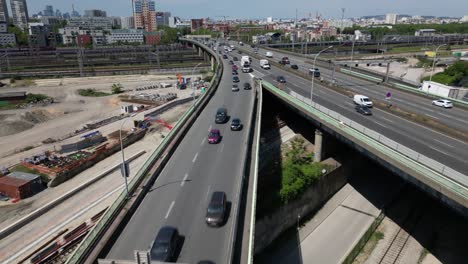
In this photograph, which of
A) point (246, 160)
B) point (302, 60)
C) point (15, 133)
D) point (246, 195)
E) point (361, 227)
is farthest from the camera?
point (302, 60)

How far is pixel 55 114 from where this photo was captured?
82.2m

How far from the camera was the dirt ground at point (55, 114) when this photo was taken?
62.1 m

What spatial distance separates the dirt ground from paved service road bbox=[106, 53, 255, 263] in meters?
37.4

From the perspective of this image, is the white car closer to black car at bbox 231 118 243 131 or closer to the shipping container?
black car at bbox 231 118 243 131

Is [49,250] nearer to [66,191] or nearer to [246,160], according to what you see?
[66,191]

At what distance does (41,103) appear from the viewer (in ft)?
298

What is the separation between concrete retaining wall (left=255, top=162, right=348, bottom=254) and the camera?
107ft

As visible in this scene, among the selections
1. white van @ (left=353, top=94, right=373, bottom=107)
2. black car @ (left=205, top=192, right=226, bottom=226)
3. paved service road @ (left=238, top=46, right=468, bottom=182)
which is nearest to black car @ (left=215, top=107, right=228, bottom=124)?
paved service road @ (left=238, top=46, right=468, bottom=182)

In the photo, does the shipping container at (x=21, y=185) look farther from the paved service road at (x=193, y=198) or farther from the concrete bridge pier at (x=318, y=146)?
the concrete bridge pier at (x=318, y=146)

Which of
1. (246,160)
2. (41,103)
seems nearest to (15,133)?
(41,103)

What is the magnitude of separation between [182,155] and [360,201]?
24779 mm

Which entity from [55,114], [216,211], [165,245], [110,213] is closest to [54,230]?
[110,213]

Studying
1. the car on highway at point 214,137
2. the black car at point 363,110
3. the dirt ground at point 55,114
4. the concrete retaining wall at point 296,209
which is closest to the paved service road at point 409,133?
the black car at point 363,110

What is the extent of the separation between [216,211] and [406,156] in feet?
54.9
